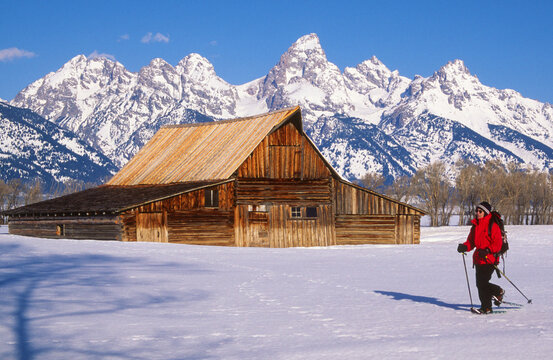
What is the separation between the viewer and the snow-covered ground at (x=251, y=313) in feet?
27.0

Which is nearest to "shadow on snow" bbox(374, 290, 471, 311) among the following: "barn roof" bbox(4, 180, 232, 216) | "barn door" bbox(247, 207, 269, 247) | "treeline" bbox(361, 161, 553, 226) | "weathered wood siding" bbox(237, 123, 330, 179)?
"barn roof" bbox(4, 180, 232, 216)

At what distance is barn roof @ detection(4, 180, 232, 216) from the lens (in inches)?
1304

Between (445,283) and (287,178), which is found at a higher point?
(287,178)

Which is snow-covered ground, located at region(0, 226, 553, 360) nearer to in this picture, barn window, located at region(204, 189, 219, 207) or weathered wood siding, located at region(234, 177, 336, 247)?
barn window, located at region(204, 189, 219, 207)

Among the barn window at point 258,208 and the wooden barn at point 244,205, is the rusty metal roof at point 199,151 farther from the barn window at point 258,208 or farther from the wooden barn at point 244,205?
the barn window at point 258,208

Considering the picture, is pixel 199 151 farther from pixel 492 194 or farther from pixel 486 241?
pixel 492 194

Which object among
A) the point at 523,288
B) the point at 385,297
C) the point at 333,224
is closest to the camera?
the point at 385,297

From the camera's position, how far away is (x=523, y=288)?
49.1ft

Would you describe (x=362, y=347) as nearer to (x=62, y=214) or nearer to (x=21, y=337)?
(x=21, y=337)

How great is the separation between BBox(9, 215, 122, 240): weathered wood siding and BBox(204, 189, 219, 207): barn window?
4.74 m

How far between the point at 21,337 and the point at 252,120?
3340 cm

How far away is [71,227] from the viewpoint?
35.7 m

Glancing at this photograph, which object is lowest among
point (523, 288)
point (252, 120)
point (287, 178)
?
point (523, 288)

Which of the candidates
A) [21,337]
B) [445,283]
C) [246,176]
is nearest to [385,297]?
[445,283]
